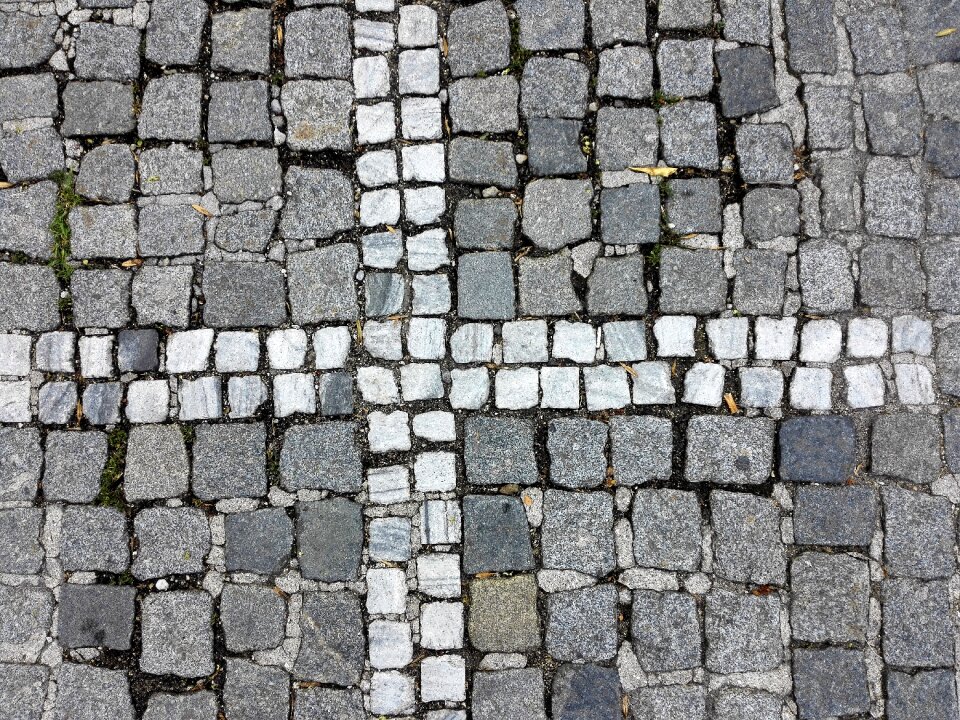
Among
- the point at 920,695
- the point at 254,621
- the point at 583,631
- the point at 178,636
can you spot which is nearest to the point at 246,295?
the point at 254,621

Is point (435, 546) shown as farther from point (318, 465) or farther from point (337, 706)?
point (337, 706)

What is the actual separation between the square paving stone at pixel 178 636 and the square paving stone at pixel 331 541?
540 millimetres

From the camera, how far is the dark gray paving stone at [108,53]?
329 cm

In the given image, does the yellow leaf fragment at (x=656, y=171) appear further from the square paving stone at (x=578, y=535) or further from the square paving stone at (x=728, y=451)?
the square paving stone at (x=578, y=535)

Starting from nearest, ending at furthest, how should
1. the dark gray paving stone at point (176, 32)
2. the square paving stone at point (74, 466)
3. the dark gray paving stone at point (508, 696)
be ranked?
the dark gray paving stone at point (508, 696) → the square paving stone at point (74, 466) → the dark gray paving stone at point (176, 32)

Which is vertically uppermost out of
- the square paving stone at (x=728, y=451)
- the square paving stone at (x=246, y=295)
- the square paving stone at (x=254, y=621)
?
the square paving stone at (x=246, y=295)

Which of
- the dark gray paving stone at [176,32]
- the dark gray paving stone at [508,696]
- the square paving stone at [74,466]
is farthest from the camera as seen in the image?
the dark gray paving stone at [176,32]

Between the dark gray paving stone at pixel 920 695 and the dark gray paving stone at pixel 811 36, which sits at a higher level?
the dark gray paving stone at pixel 811 36

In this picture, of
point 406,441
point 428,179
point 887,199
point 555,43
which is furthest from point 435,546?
point 887,199

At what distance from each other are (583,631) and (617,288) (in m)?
1.66

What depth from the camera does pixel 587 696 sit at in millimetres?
3092

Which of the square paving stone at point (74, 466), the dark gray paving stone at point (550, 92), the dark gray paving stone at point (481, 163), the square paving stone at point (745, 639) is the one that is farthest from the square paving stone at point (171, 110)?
the square paving stone at point (745, 639)

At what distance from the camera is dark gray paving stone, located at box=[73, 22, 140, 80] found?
3295mm

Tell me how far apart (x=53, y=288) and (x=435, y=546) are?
230 cm
